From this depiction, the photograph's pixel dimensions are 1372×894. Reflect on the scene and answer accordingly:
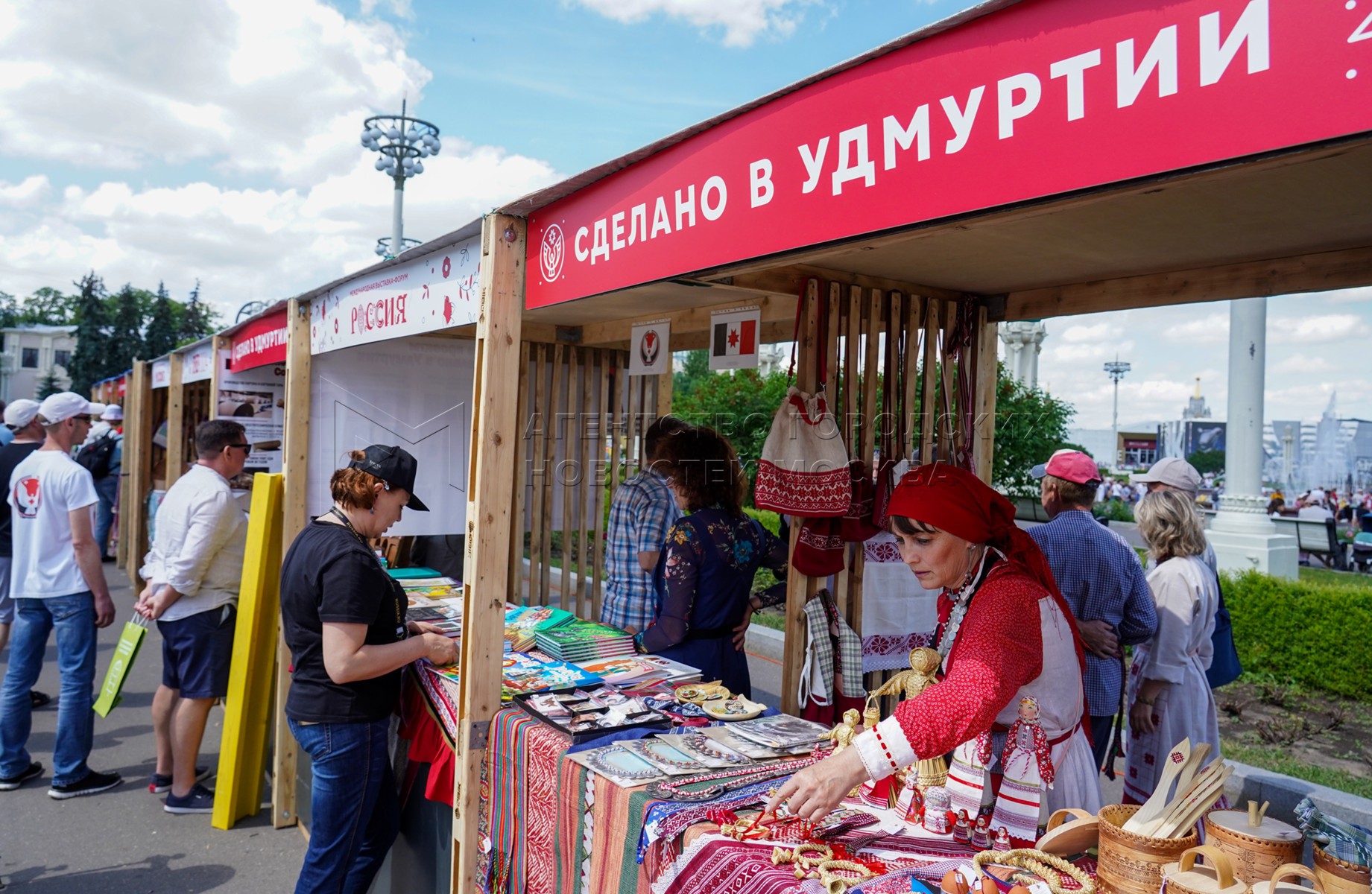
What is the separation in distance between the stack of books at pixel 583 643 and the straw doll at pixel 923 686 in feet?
5.10

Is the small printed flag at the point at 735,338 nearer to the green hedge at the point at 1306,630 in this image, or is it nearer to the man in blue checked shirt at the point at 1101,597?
the man in blue checked shirt at the point at 1101,597

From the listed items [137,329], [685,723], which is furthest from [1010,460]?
[137,329]

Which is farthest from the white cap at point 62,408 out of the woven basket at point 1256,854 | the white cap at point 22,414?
the woven basket at point 1256,854

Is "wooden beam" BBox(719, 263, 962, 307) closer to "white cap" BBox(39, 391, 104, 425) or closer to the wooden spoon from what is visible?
the wooden spoon

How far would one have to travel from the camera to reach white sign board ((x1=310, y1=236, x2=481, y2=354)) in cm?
280

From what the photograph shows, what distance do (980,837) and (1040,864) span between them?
12.2 inches

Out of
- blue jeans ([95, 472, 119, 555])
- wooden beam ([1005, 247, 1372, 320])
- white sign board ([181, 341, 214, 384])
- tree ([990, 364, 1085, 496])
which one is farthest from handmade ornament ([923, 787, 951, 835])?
blue jeans ([95, 472, 119, 555])

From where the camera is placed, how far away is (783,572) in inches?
158

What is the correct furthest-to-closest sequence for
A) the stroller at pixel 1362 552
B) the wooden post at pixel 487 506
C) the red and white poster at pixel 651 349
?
the stroller at pixel 1362 552 < the red and white poster at pixel 651 349 < the wooden post at pixel 487 506

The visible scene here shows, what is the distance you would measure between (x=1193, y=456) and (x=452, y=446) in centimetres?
4141

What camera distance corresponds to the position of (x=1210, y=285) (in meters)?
2.94

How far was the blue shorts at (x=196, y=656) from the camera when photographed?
427cm

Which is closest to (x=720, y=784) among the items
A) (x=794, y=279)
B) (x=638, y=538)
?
(x=794, y=279)

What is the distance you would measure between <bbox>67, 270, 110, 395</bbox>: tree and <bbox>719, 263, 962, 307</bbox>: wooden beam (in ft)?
166
